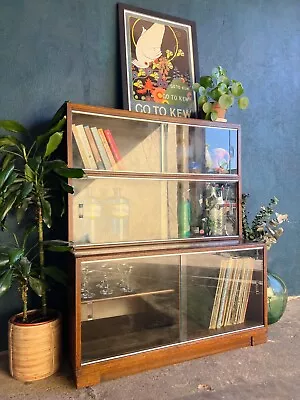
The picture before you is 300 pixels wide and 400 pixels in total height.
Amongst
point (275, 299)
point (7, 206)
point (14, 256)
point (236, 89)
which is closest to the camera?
point (14, 256)

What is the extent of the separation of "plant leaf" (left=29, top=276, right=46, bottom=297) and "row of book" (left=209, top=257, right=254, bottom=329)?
3.29ft

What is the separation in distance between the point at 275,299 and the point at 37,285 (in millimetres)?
1514

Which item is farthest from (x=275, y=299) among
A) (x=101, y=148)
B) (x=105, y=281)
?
(x=101, y=148)

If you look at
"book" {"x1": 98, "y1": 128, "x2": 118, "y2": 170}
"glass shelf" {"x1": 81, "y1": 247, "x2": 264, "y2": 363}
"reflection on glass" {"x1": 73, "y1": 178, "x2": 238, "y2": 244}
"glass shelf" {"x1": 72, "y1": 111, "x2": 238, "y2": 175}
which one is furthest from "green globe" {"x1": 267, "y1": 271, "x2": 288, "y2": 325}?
"book" {"x1": 98, "y1": 128, "x2": 118, "y2": 170}

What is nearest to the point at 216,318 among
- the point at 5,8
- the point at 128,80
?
the point at 128,80

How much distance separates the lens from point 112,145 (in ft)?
5.93

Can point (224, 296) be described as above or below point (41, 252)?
below

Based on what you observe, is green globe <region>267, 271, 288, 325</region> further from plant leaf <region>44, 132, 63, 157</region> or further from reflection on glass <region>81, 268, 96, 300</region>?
plant leaf <region>44, 132, 63, 157</region>

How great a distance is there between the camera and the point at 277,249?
8.64 ft

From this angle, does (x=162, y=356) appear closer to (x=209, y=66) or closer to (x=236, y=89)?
(x=236, y=89)

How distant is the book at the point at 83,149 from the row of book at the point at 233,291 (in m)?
0.98

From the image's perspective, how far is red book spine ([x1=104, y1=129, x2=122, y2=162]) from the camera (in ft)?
5.88

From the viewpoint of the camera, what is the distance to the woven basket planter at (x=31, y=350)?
149 cm

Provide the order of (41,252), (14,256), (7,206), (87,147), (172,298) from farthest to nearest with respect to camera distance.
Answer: (172,298) → (87,147) → (41,252) → (7,206) → (14,256)
